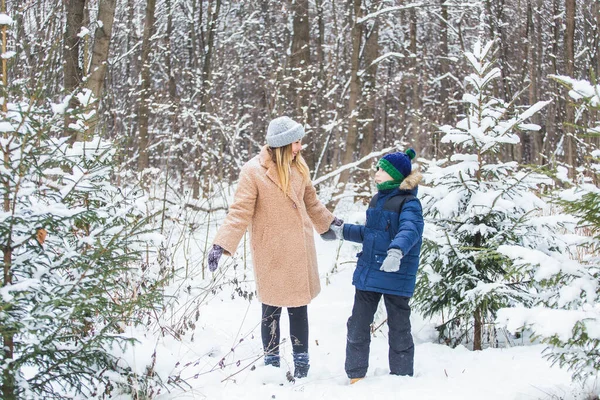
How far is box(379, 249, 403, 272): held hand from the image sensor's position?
3104 millimetres

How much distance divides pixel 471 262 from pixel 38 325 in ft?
9.43

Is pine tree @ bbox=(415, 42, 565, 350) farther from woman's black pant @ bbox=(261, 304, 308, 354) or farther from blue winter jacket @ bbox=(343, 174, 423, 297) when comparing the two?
woman's black pant @ bbox=(261, 304, 308, 354)

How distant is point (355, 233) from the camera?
3.69 metres

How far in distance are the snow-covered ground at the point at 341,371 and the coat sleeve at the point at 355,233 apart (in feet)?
2.98

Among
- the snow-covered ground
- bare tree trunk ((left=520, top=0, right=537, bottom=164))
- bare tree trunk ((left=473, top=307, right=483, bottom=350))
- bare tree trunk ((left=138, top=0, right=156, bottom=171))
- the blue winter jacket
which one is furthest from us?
bare tree trunk ((left=520, top=0, right=537, bottom=164))

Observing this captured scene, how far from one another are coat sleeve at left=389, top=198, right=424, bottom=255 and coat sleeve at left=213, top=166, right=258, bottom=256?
0.97 meters

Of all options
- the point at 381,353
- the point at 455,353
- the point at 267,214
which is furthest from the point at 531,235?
the point at 267,214

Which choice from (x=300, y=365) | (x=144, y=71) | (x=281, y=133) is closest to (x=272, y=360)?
(x=300, y=365)

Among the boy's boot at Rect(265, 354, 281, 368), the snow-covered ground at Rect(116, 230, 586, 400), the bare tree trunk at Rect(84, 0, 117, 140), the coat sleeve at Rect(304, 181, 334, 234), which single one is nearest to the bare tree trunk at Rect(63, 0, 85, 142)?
the bare tree trunk at Rect(84, 0, 117, 140)

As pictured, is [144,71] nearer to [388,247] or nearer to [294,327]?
[294,327]

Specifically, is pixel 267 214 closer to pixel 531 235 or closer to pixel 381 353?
pixel 381 353

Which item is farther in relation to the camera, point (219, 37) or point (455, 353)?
point (219, 37)

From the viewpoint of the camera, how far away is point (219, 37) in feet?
59.1

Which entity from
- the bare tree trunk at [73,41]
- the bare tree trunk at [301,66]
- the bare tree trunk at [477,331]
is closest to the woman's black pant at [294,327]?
the bare tree trunk at [477,331]
